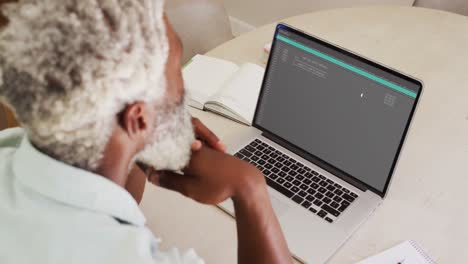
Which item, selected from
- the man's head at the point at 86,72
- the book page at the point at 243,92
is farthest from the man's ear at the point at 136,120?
the book page at the point at 243,92

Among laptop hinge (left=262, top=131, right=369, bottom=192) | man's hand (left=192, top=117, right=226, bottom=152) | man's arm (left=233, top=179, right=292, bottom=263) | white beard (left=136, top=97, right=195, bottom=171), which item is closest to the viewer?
white beard (left=136, top=97, right=195, bottom=171)

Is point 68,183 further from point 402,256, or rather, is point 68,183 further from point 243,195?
point 402,256

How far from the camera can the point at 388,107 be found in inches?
41.2

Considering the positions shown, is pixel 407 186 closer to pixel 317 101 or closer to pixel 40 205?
pixel 317 101

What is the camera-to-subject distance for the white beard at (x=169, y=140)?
767mm

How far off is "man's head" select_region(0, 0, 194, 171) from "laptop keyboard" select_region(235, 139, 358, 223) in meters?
0.46

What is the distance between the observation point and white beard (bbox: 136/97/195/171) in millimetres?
767

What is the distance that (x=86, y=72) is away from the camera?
0.62 meters

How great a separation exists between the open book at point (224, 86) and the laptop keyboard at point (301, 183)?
132mm

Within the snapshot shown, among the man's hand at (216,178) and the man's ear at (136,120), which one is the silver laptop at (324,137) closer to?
the man's hand at (216,178)

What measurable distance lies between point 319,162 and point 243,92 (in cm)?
32

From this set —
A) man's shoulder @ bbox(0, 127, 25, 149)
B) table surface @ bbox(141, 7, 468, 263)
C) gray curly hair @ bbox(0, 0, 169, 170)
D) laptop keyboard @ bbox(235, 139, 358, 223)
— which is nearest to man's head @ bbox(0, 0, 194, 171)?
gray curly hair @ bbox(0, 0, 169, 170)

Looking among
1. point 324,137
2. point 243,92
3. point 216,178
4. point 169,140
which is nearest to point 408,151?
point 324,137

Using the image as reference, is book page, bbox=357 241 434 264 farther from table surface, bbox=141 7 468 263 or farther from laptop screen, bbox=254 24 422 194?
laptop screen, bbox=254 24 422 194
